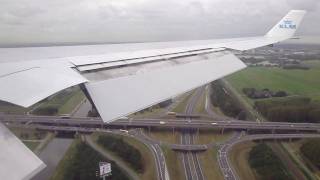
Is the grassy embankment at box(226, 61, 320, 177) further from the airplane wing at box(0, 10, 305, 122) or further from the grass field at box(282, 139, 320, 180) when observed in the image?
the airplane wing at box(0, 10, 305, 122)

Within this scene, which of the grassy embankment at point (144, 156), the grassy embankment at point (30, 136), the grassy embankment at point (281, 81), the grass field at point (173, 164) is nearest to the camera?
the grass field at point (173, 164)

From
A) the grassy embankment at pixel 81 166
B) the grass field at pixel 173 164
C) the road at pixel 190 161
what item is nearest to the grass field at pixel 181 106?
the road at pixel 190 161

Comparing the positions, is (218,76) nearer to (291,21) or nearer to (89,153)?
(291,21)

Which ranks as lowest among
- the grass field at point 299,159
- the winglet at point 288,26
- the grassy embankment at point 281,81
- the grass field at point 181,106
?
the grass field at point 299,159

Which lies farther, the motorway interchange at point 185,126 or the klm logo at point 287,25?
the motorway interchange at point 185,126

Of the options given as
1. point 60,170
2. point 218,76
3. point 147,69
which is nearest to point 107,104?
point 147,69

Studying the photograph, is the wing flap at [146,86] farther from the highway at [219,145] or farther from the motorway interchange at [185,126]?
the motorway interchange at [185,126]

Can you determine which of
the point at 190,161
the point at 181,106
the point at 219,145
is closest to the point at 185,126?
the point at 219,145
